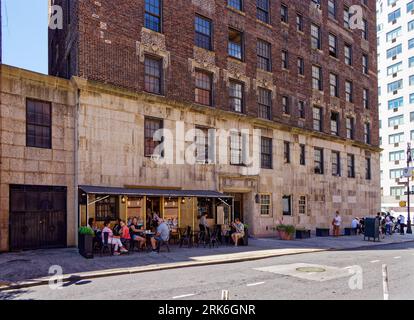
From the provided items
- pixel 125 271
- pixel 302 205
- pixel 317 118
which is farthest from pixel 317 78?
pixel 125 271

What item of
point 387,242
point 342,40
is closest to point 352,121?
point 342,40

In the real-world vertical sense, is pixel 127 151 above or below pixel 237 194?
above

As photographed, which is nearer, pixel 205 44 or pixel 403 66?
pixel 205 44

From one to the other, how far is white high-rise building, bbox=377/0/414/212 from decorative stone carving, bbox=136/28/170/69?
6044 centimetres

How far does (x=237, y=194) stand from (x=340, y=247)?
7613 millimetres

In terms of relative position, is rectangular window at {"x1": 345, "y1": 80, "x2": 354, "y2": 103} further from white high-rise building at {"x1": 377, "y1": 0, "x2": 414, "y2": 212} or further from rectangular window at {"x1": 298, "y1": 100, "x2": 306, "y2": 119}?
white high-rise building at {"x1": 377, "y1": 0, "x2": 414, "y2": 212}

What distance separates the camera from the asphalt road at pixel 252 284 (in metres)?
10.6

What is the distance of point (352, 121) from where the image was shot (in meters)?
38.7

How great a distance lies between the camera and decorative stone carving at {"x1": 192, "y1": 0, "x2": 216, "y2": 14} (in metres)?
25.7

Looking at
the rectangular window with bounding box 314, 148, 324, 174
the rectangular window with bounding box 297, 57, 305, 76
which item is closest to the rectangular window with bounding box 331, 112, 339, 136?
the rectangular window with bounding box 314, 148, 324, 174

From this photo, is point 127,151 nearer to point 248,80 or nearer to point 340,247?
point 248,80

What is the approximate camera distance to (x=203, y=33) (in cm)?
2622

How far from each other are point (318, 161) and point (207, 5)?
51.4 feet

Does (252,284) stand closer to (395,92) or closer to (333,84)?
(333,84)
